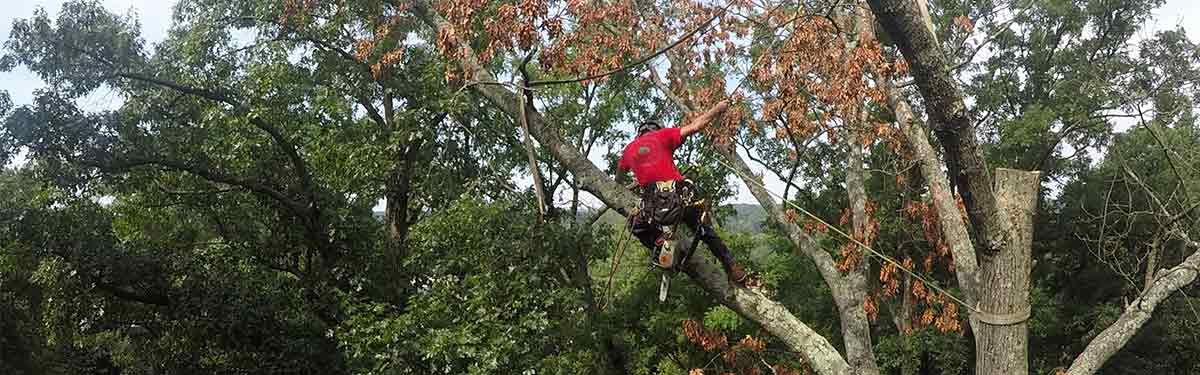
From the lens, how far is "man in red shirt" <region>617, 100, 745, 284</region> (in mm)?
3691

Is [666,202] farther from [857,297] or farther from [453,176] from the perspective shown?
[453,176]

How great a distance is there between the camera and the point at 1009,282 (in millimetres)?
3605

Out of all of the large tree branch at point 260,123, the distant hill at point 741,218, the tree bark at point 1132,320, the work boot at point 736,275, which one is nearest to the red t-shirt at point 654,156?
the work boot at point 736,275

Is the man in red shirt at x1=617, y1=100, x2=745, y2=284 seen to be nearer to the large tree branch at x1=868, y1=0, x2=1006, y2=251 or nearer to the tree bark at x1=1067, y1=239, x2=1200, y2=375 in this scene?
the large tree branch at x1=868, y1=0, x2=1006, y2=251

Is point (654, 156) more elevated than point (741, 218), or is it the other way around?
point (741, 218)

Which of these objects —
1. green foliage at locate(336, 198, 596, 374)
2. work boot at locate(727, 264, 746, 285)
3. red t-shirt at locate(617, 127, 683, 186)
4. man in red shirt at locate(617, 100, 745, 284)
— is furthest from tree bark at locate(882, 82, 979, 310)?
green foliage at locate(336, 198, 596, 374)

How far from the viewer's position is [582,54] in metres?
6.42

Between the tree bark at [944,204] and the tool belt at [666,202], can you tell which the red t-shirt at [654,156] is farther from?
the tree bark at [944,204]

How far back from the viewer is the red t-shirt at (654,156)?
376 cm

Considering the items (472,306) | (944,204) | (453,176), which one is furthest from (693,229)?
(453,176)

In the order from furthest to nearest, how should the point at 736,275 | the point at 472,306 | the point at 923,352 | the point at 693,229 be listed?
the point at 923,352 < the point at 472,306 < the point at 693,229 < the point at 736,275

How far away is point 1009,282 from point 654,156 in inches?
64.9

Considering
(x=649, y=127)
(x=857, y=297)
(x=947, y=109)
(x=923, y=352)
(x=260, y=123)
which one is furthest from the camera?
(x=923, y=352)

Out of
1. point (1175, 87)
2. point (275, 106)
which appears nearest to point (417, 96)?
point (275, 106)
